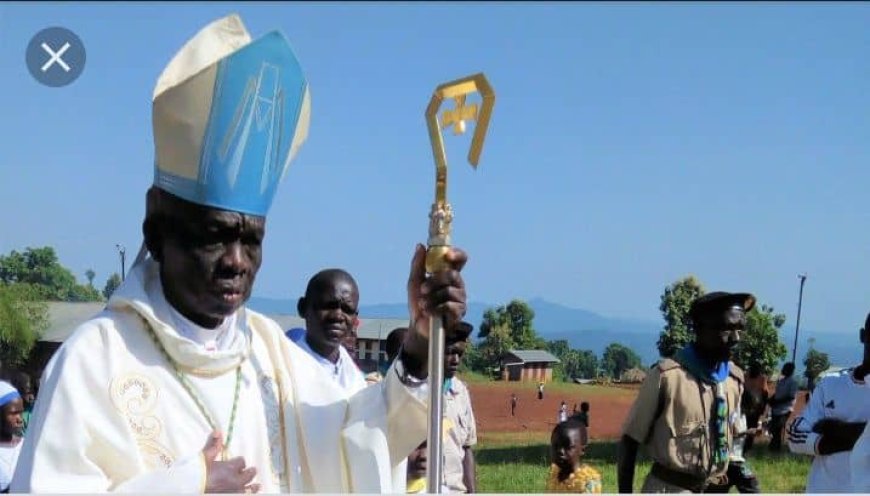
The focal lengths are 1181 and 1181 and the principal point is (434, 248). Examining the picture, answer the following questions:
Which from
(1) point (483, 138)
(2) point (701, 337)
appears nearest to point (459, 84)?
(1) point (483, 138)

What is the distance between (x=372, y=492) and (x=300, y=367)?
1.52ft

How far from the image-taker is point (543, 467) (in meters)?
14.0

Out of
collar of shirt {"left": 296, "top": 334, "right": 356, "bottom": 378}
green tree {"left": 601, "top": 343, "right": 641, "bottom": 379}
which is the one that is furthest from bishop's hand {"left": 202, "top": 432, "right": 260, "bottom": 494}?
green tree {"left": 601, "top": 343, "right": 641, "bottom": 379}

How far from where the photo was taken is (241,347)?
3.57m

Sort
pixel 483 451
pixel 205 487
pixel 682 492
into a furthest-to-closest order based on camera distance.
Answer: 1. pixel 483 451
2. pixel 682 492
3. pixel 205 487

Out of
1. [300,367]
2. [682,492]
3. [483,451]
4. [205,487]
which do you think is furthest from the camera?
[483,451]

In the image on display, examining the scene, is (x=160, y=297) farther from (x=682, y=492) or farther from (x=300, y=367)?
→ (x=682, y=492)

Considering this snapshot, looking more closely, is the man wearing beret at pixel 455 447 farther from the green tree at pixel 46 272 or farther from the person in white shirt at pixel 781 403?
the green tree at pixel 46 272

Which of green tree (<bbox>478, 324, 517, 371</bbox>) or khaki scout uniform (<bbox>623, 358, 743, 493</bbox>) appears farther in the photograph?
green tree (<bbox>478, 324, 517, 371</bbox>)

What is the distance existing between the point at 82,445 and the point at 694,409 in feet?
11.9

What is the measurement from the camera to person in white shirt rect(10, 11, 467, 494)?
3.22 meters

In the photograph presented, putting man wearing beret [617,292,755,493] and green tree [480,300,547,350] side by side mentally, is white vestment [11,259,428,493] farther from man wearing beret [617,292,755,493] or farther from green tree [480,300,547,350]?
green tree [480,300,547,350]

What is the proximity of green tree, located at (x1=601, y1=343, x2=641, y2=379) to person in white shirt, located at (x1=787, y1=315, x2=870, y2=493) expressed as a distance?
24.8 m

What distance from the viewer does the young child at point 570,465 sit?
5969mm
